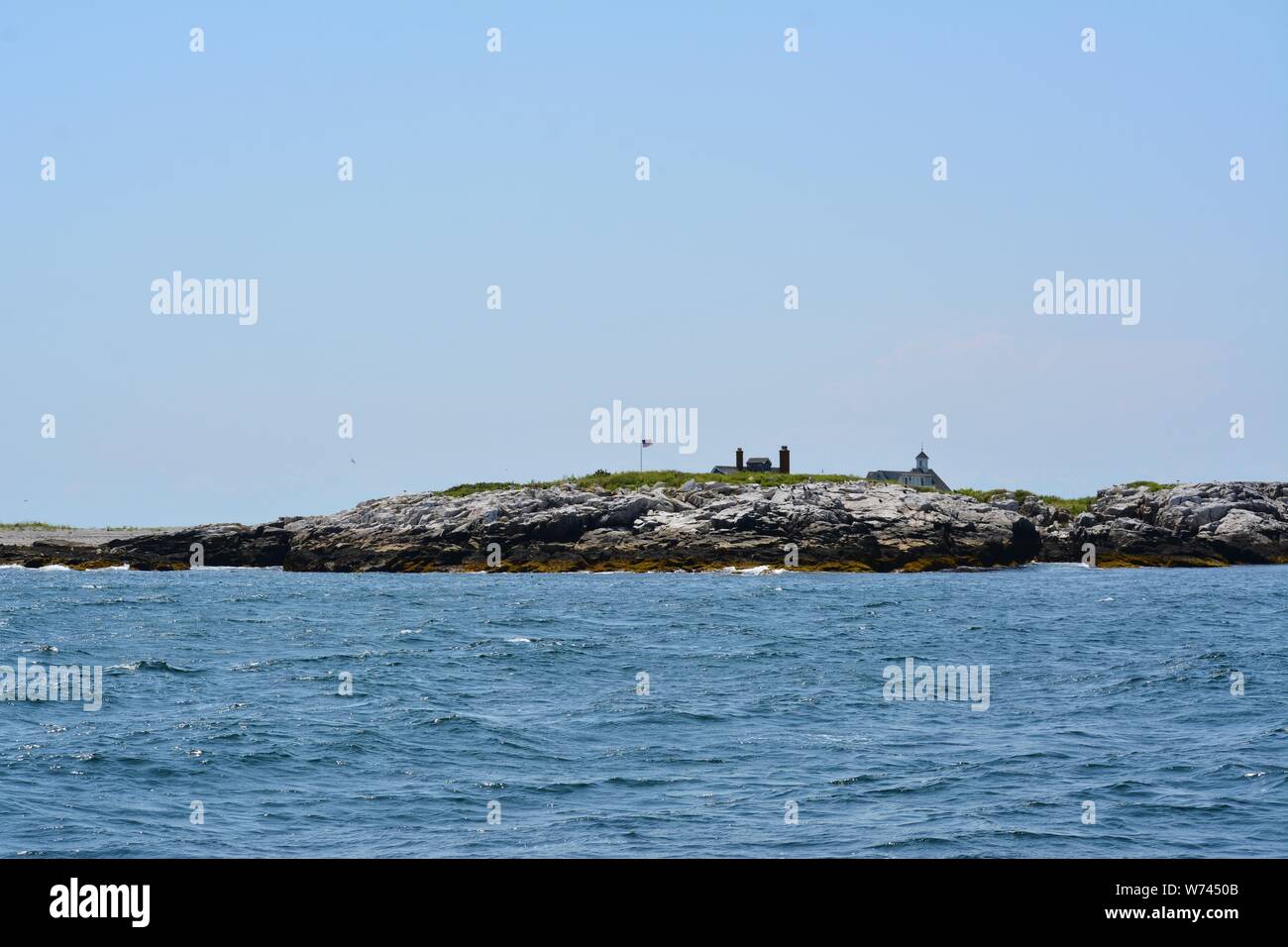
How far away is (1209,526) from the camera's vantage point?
99.0 metres

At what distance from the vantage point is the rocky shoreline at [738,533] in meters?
89.1

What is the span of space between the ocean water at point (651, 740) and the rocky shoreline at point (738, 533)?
3587cm

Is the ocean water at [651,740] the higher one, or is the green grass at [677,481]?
the green grass at [677,481]

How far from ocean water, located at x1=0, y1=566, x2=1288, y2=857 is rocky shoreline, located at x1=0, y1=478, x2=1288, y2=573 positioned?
35870 mm

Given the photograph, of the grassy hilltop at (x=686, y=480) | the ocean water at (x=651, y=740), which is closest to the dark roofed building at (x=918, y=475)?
the grassy hilltop at (x=686, y=480)

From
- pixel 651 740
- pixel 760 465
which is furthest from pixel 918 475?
pixel 651 740

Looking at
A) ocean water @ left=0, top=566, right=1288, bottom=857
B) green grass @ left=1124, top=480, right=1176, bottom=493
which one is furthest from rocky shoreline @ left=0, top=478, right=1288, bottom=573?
ocean water @ left=0, top=566, right=1288, bottom=857

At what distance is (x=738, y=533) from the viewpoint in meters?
90.4

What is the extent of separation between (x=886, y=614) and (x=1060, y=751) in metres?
30.9

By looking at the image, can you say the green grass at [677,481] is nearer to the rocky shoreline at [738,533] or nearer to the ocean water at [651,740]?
the rocky shoreline at [738,533]

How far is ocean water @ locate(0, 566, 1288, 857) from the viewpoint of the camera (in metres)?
17.7

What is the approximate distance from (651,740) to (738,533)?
6612 centimetres

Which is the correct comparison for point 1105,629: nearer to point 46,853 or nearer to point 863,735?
point 863,735
